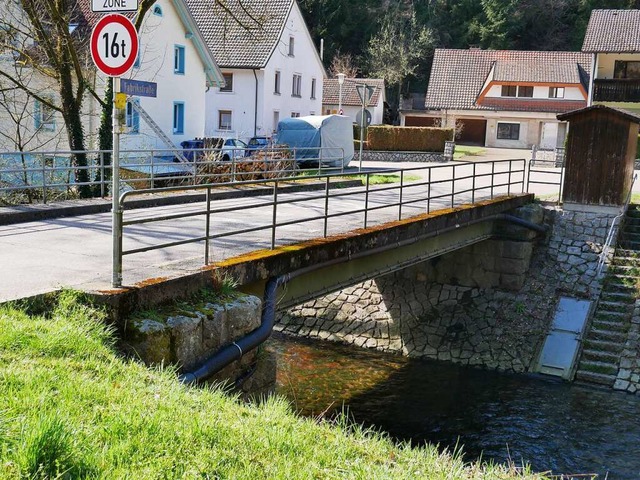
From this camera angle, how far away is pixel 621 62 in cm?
4891

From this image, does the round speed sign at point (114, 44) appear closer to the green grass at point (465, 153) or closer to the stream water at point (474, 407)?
the stream water at point (474, 407)

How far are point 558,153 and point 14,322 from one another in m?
30.6

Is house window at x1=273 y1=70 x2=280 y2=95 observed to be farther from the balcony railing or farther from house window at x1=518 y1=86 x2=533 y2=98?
house window at x1=518 y1=86 x2=533 y2=98

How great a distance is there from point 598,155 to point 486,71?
143 feet

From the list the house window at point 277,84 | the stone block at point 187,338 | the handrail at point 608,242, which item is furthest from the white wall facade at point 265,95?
the stone block at point 187,338

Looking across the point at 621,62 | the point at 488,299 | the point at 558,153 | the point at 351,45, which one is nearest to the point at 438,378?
the point at 488,299

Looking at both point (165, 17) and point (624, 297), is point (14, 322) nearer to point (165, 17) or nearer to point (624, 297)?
point (624, 297)

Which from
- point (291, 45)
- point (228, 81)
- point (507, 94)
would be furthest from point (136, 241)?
point (507, 94)

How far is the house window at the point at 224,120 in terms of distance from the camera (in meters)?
47.5

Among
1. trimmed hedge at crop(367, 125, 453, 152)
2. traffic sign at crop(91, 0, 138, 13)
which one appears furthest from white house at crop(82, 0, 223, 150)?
traffic sign at crop(91, 0, 138, 13)

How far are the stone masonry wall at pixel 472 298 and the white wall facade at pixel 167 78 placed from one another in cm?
1367

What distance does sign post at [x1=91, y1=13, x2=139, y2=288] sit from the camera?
7.18m

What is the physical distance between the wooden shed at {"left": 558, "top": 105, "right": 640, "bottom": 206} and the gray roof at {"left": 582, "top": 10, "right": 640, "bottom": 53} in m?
28.9

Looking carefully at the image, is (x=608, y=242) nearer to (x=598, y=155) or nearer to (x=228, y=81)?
(x=598, y=155)
